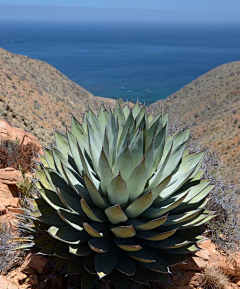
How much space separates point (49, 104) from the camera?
2194 centimetres

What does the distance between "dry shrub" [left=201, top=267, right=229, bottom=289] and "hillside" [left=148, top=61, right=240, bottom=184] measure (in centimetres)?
333

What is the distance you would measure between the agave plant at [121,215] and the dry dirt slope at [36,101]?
2187 mm

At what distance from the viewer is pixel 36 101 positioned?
20.2 m

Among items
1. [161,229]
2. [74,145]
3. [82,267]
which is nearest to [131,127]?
[74,145]

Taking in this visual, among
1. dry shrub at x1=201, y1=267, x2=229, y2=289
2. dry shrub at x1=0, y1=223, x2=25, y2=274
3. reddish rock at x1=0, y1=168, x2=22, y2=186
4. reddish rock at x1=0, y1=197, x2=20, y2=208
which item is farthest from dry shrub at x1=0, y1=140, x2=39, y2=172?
dry shrub at x1=201, y1=267, x2=229, y2=289

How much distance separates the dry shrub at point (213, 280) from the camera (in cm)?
287

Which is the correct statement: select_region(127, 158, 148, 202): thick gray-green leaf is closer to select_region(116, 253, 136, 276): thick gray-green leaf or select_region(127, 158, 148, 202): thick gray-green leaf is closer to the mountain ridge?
select_region(116, 253, 136, 276): thick gray-green leaf

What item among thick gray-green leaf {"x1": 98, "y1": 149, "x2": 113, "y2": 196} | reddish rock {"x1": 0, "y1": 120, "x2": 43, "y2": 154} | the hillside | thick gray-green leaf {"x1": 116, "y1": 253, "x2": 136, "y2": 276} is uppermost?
thick gray-green leaf {"x1": 98, "y1": 149, "x2": 113, "y2": 196}

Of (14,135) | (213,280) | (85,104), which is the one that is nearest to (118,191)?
(213,280)

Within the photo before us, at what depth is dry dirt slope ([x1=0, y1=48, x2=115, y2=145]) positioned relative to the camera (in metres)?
13.2

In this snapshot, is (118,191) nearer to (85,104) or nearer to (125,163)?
(125,163)

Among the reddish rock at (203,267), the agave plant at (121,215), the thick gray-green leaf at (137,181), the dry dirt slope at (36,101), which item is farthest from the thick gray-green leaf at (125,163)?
the dry dirt slope at (36,101)

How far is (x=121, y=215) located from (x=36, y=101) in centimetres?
1892

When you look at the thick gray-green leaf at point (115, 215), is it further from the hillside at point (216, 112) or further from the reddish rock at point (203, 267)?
the hillside at point (216, 112)
